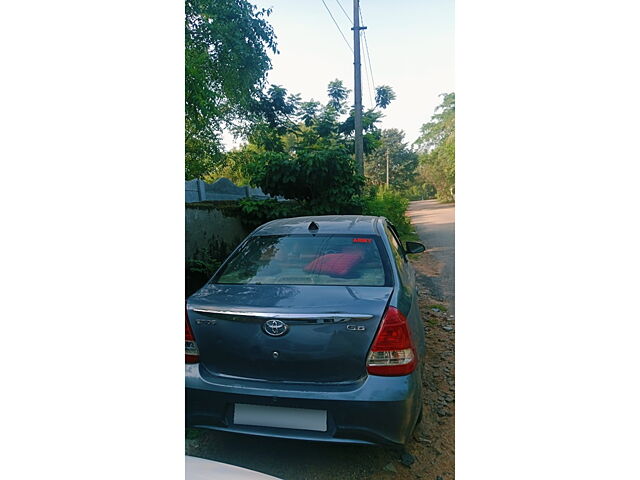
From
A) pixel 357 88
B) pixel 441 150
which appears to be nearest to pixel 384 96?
pixel 357 88

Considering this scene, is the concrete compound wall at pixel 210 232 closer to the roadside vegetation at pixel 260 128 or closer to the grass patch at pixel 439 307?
the roadside vegetation at pixel 260 128

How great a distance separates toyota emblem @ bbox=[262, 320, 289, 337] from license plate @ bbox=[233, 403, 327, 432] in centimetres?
22

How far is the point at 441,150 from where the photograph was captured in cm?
119

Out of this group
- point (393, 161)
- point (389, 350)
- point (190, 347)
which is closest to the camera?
A: point (389, 350)

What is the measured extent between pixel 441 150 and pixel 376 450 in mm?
1028

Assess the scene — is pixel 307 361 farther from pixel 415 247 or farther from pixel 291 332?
pixel 415 247

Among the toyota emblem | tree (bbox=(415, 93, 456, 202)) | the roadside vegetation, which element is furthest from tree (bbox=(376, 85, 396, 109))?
the toyota emblem

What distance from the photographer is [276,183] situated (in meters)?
2.44

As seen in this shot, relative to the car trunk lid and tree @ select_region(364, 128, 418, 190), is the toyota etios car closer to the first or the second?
the car trunk lid

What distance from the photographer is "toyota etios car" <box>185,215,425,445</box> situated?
1169 mm
